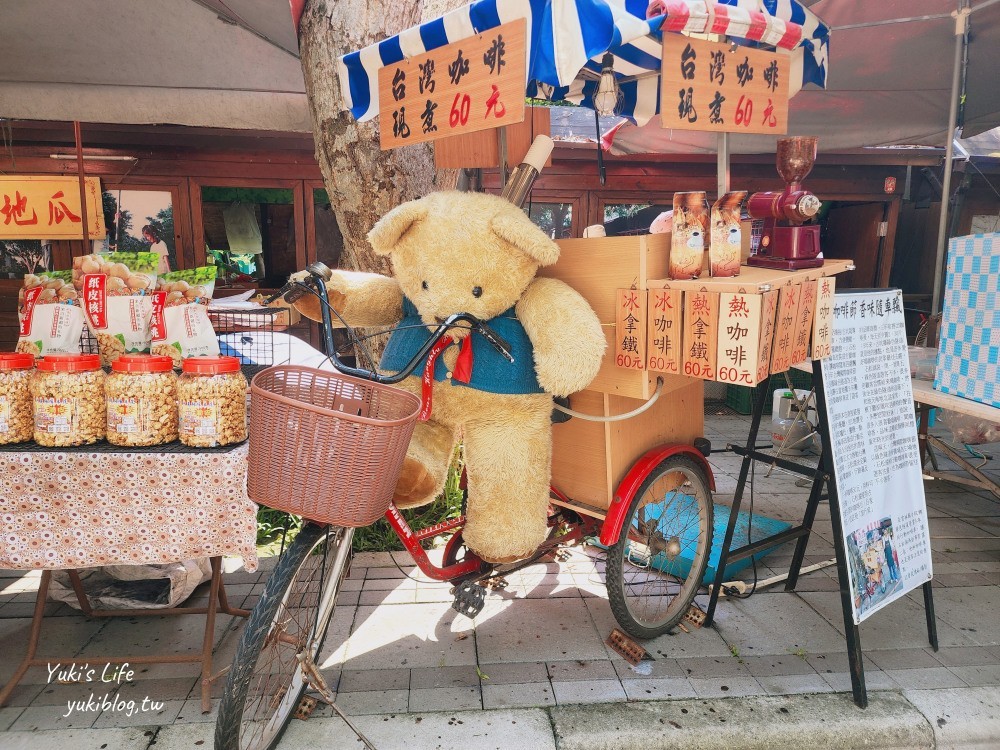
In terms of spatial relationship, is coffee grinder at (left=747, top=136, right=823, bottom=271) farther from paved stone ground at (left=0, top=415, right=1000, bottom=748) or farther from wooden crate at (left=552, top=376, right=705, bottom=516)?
paved stone ground at (left=0, top=415, right=1000, bottom=748)

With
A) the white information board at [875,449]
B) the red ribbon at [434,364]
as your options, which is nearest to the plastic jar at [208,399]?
the red ribbon at [434,364]

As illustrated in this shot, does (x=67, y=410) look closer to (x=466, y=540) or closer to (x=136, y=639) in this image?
(x=136, y=639)

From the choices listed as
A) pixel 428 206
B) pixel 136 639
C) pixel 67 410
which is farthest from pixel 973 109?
pixel 136 639

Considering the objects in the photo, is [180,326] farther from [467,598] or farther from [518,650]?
[518,650]

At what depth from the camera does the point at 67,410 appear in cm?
240

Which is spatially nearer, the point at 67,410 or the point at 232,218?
the point at 67,410

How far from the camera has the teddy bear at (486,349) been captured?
246cm

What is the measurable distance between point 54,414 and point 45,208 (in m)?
4.96

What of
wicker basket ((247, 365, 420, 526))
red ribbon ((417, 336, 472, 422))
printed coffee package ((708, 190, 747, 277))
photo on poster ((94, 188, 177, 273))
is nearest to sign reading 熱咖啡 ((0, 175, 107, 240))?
photo on poster ((94, 188, 177, 273))

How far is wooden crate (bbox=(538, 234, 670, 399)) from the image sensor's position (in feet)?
8.32

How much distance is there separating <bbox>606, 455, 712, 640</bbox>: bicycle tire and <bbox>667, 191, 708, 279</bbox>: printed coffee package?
3.31 ft

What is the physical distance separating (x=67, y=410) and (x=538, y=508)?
195cm

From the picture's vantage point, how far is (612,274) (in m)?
2.62

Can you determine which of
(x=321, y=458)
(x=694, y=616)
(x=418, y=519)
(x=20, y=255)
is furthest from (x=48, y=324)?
(x=20, y=255)
